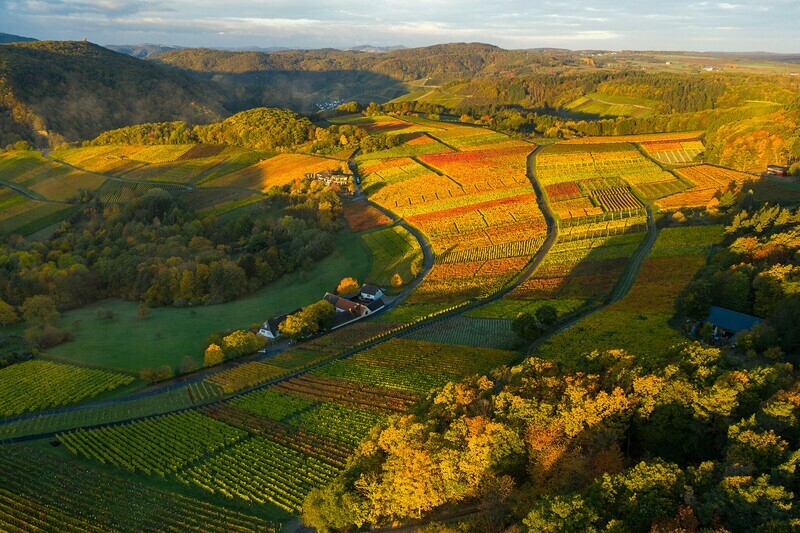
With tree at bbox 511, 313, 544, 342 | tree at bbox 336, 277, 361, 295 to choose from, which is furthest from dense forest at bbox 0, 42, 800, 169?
tree at bbox 511, 313, 544, 342

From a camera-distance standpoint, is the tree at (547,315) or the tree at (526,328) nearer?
the tree at (526,328)

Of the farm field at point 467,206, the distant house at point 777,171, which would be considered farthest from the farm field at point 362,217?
the distant house at point 777,171

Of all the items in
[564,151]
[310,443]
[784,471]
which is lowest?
[310,443]

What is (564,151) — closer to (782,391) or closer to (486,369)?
(486,369)

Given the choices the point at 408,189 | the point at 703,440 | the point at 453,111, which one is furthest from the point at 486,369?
the point at 453,111

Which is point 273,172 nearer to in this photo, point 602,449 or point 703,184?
point 703,184

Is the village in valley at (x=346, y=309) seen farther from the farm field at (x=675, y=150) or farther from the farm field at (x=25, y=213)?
the farm field at (x=675, y=150)
